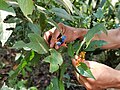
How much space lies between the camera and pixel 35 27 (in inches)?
44.2

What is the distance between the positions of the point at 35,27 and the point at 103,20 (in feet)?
3.91

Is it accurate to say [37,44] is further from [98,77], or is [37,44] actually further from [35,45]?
[98,77]

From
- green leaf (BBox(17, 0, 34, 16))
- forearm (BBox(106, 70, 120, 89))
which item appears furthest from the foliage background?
forearm (BBox(106, 70, 120, 89))

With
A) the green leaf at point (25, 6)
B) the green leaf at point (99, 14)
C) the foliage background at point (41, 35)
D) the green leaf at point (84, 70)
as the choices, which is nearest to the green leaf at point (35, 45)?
the foliage background at point (41, 35)

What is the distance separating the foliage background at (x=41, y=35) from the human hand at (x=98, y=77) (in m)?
0.07

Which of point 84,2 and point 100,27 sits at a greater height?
point 100,27

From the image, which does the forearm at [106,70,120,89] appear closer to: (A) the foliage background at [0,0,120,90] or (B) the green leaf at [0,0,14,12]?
(A) the foliage background at [0,0,120,90]

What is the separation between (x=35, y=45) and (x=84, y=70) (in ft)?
0.67

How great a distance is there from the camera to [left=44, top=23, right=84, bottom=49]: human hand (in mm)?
1129

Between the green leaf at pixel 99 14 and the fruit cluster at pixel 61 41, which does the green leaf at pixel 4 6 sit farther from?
the green leaf at pixel 99 14

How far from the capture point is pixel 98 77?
1.13 metres

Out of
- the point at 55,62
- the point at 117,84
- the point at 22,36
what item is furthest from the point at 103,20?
the point at 55,62

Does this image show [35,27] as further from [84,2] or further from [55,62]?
[84,2]

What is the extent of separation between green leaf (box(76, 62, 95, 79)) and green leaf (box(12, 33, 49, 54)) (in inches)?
5.4
